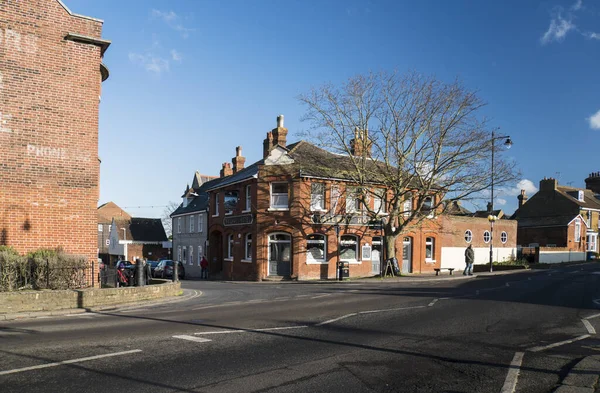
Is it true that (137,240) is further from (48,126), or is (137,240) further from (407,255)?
(48,126)

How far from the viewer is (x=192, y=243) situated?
47.8m

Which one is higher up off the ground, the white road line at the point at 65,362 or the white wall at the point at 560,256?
the white road line at the point at 65,362

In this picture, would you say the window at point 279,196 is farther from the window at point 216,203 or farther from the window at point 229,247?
the window at point 216,203

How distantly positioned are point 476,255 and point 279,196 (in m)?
21.7

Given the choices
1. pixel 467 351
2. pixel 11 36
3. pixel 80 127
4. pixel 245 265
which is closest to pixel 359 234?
pixel 245 265

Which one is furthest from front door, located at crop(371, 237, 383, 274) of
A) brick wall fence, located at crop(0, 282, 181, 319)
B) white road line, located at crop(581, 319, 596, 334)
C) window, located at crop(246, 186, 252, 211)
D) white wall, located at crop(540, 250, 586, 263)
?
white road line, located at crop(581, 319, 596, 334)

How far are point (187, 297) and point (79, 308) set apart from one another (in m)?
4.91

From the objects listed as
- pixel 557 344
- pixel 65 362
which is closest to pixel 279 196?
pixel 557 344

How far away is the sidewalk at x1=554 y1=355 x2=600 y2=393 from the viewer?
21.1 ft

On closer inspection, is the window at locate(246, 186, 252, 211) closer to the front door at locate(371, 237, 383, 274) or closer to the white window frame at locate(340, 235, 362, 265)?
the white window frame at locate(340, 235, 362, 265)

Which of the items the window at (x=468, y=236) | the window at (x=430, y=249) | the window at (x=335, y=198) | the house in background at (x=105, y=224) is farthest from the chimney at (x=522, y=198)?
the house in background at (x=105, y=224)

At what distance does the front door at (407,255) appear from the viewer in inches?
1500

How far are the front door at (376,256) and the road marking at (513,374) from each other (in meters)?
28.0

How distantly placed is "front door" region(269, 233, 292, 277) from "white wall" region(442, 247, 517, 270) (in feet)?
49.0
